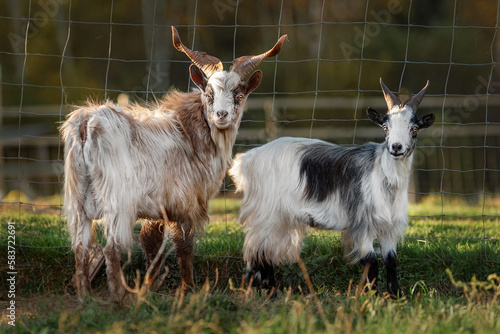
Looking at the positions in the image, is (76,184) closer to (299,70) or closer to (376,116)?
(376,116)

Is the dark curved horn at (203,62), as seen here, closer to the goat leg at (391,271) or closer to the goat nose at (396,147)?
the goat nose at (396,147)

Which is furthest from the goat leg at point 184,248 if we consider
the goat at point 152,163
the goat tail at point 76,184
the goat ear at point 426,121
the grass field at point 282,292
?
the goat ear at point 426,121

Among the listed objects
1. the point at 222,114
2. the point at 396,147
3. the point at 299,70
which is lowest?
the point at 396,147

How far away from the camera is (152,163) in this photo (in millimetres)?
4797

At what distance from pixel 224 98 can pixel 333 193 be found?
3.79 ft

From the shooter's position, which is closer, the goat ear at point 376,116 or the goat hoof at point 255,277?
the goat ear at point 376,116

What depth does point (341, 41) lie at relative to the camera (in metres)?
18.5

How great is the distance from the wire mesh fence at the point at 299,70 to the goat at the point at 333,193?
667 centimetres

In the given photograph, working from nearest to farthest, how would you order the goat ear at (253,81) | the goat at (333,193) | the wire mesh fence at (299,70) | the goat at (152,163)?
1. the goat at (152,163)
2. the goat at (333,193)
3. the goat ear at (253,81)
4. the wire mesh fence at (299,70)

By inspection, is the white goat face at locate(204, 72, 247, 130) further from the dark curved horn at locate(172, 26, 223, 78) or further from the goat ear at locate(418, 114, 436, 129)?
the goat ear at locate(418, 114, 436, 129)

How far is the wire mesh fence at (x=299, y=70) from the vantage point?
13.6 meters

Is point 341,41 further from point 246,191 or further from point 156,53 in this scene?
point 246,191

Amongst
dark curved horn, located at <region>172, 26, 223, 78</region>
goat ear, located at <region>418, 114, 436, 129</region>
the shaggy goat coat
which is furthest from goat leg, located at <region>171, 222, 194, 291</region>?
goat ear, located at <region>418, 114, 436, 129</region>

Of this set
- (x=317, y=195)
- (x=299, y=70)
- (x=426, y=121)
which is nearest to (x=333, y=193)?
(x=317, y=195)
